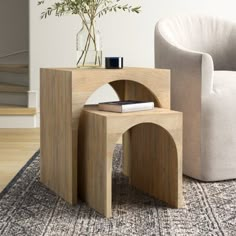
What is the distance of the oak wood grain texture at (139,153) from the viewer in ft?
6.56

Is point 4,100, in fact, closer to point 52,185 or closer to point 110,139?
point 52,185

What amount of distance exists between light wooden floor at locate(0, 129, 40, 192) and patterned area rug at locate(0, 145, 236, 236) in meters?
0.25

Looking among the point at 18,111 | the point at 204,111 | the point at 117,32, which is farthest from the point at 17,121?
the point at 204,111

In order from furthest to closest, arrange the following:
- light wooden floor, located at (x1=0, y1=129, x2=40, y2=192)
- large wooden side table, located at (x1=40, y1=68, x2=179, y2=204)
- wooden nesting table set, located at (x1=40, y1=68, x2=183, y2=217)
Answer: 1. light wooden floor, located at (x1=0, y1=129, x2=40, y2=192)
2. large wooden side table, located at (x1=40, y1=68, x2=179, y2=204)
3. wooden nesting table set, located at (x1=40, y1=68, x2=183, y2=217)

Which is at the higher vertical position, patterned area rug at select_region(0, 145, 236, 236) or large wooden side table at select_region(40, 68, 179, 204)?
large wooden side table at select_region(40, 68, 179, 204)

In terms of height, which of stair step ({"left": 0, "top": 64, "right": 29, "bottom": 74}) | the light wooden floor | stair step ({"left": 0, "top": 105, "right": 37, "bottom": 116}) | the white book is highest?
stair step ({"left": 0, "top": 64, "right": 29, "bottom": 74})

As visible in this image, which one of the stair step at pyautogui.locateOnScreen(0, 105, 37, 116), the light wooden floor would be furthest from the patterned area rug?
the stair step at pyautogui.locateOnScreen(0, 105, 37, 116)

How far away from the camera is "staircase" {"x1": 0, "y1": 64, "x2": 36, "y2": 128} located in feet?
13.5

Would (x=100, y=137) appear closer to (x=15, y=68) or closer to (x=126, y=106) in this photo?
(x=126, y=106)

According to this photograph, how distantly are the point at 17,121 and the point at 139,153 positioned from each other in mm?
1882

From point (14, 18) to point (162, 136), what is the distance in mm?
3404

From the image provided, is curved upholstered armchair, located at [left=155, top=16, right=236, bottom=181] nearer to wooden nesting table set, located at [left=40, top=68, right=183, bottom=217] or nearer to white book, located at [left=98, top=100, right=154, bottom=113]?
wooden nesting table set, located at [left=40, top=68, right=183, bottom=217]

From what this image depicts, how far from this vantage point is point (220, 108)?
8.23 ft

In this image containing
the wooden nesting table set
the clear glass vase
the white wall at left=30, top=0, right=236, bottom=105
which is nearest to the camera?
the wooden nesting table set
